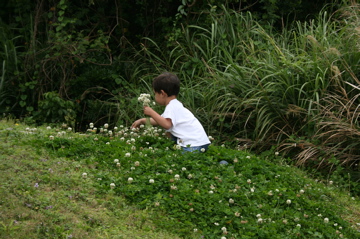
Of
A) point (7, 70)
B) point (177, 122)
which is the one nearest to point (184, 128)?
point (177, 122)

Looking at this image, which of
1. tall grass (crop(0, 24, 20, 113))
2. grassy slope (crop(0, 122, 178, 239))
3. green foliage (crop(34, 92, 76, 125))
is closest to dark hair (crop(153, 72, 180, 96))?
grassy slope (crop(0, 122, 178, 239))

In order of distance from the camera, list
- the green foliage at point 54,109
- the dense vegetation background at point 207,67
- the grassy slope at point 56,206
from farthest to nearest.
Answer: the green foliage at point 54,109, the dense vegetation background at point 207,67, the grassy slope at point 56,206

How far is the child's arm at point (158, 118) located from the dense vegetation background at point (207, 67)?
62.6 inches

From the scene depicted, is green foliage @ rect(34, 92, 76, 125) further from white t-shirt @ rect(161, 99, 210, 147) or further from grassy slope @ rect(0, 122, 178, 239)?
grassy slope @ rect(0, 122, 178, 239)

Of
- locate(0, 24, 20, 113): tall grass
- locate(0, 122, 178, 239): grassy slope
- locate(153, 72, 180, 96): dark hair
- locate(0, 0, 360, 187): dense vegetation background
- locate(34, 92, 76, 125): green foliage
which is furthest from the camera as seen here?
locate(0, 24, 20, 113): tall grass

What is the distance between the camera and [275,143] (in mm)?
7887

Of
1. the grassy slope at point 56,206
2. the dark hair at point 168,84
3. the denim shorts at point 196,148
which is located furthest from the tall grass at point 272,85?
the grassy slope at point 56,206

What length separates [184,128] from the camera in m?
6.64

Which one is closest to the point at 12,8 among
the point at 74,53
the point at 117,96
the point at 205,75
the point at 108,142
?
the point at 74,53

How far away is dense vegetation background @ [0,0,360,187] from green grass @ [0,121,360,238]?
52.1 inches

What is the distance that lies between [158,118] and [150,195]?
1.59 metres

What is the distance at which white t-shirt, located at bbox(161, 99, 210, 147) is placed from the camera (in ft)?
21.5

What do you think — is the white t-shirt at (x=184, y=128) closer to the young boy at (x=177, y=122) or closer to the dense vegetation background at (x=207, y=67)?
the young boy at (x=177, y=122)

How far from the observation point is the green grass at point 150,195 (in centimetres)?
448
